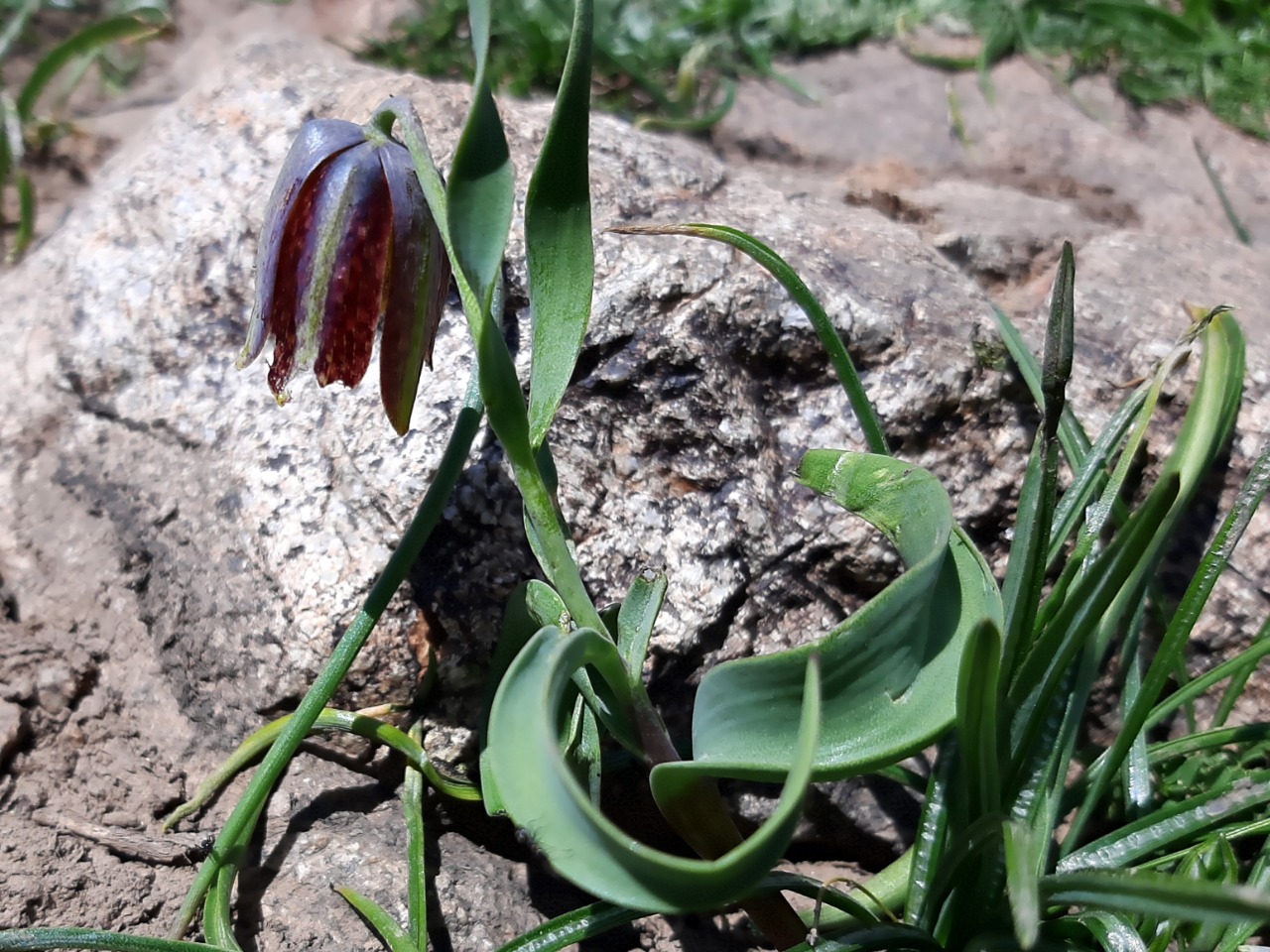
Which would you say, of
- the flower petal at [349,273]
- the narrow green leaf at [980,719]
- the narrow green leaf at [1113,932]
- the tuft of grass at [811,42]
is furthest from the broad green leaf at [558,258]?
the tuft of grass at [811,42]

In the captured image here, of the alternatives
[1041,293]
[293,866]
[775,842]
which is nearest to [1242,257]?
[1041,293]

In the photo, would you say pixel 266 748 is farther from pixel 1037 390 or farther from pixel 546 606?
pixel 1037 390

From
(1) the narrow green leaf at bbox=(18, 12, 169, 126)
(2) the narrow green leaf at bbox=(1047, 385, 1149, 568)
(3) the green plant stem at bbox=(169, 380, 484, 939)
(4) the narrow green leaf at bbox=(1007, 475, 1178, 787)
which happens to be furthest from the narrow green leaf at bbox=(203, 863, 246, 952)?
(1) the narrow green leaf at bbox=(18, 12, 169, 126)

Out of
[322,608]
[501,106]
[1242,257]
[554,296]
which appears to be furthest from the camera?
[1242,257]

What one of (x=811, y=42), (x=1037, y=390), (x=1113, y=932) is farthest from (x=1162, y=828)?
(x=811, y=42)

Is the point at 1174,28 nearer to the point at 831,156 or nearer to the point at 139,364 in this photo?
the point at 831,156

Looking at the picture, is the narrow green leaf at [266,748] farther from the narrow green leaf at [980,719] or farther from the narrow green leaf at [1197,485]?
the narrow green leaf at [1197,485]

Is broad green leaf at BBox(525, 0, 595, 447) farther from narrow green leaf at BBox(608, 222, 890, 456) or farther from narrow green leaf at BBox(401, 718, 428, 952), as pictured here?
narrow green leaf at BBox(401, 718, 428, 952)
